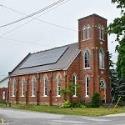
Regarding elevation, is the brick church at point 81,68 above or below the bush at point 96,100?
above

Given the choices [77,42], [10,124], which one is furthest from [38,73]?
[10,124]

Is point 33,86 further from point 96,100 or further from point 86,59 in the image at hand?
point 96,100

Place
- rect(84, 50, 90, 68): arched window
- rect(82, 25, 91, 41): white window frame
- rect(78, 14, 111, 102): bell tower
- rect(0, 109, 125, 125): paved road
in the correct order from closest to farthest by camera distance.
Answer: rect(0, 109, 125, 125): paved road < rect(78, 14, 111, 102): bell tower < rect(84, 50, 90, 68): arched window < rect(82, 25, 91, 41): white window frame

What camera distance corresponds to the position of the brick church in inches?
2221

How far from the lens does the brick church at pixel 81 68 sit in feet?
185

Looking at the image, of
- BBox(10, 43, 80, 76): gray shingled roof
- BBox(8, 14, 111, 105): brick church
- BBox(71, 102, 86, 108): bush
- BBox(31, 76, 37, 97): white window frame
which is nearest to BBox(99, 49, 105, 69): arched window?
BBox(8, 14, 111, 105): brick church

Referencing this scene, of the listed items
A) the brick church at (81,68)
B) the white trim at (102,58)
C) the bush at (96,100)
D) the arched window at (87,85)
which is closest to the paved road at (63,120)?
the bush at (96,100)

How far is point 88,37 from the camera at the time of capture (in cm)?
5784

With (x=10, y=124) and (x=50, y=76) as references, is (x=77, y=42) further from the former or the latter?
(x=10, y=124)

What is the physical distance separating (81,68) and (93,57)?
9.20 ft

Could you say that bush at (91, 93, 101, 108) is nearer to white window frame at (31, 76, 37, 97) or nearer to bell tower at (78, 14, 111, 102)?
bell tower at (78, 14, 111, 102)

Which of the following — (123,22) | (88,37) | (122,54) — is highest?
(88,37)

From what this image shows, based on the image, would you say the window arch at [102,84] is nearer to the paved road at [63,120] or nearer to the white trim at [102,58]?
the white trim at [102,58]

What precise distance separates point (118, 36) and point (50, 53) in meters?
40.8
